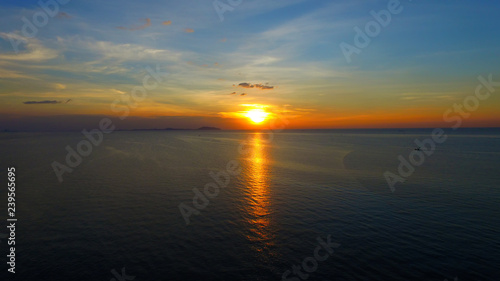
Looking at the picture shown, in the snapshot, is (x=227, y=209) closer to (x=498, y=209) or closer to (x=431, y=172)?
(x=498, y=209)

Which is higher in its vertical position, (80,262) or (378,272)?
(80,262)

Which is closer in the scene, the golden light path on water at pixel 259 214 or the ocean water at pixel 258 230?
the ocean water at pixel 258 230

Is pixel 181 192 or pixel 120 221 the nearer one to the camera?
pixel 120 221

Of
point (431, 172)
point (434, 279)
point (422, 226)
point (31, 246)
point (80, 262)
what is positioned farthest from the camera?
point (431, 172)

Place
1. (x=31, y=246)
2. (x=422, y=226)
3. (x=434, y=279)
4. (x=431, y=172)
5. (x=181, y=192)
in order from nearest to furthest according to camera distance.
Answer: (x=434, y=279) < (x=31, y=246) < (x=422, y=226) < (x=181, y=192) < (x=431, y=172)

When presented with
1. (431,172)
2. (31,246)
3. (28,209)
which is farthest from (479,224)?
(28,209)

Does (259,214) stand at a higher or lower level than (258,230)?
higher

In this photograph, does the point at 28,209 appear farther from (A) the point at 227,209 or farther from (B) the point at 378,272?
(B) the point at 378,272

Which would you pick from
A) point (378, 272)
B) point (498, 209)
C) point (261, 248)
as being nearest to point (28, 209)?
point (261, 248)

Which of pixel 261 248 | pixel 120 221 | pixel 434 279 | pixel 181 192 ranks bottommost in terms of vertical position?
pixel 434 279

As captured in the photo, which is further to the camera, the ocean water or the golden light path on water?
the golden light path on water

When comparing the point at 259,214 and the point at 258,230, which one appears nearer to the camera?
the point at 258,230
